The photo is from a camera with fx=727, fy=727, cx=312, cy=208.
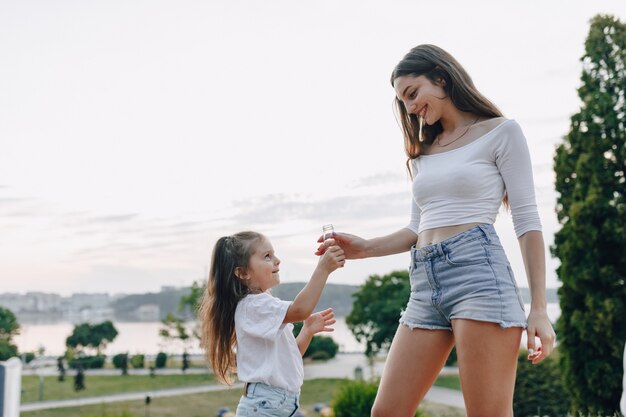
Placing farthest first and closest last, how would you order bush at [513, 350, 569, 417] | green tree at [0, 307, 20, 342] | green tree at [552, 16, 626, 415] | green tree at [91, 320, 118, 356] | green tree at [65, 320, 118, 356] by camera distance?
green tree at [91, 320, 118, 356] < green tree at [65, 320, 118, 356] < green tree at [0, 307, 20, 342] < bush at [513, 350, 569, 417] < green tree at [552, 16, 626, 415]

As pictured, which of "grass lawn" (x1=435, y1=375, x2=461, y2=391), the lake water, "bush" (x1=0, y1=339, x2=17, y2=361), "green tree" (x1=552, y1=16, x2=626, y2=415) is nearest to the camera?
"green tree" (x1=552, y1=16, x2=626, y2=415)

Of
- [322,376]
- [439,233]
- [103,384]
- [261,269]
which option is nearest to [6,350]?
[103,384]

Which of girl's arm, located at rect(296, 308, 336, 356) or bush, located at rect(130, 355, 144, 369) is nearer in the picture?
girl's arm, located at rect(296, 308, 336, 356)

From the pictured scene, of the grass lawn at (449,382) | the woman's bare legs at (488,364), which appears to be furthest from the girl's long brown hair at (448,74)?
the grass lawn at (449,382)

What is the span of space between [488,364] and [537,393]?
34.3ft

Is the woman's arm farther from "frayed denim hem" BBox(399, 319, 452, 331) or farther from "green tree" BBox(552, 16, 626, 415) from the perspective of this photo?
"green tree" BBox(552, 16, 626, 415)

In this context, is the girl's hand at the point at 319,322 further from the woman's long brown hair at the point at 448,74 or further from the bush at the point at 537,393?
the bush at the point at 537,393

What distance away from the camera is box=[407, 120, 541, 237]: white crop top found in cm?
257

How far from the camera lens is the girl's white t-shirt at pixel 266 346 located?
283cm

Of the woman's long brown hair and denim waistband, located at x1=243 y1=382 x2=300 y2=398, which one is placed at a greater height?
the woman's long brown hair

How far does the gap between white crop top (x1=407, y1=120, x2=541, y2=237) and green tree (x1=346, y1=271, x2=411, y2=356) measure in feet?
48.4

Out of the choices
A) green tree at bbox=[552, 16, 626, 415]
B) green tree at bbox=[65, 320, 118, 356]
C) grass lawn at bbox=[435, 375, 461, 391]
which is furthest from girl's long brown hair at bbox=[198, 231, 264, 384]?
green tree at bbox=[65, 320, 118, 356]

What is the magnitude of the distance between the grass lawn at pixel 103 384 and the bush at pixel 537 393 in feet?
32.7

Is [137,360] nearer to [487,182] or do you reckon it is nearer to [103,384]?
[103,384]
